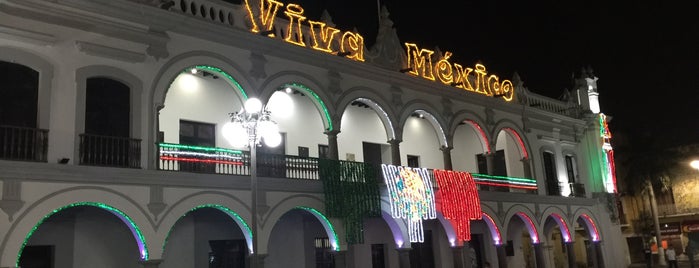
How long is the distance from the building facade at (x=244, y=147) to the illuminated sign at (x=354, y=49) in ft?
0.23

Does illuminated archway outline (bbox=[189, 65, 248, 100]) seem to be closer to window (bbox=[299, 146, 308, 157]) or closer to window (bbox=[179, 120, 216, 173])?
window (bbox=[179, 120, 216, 173])

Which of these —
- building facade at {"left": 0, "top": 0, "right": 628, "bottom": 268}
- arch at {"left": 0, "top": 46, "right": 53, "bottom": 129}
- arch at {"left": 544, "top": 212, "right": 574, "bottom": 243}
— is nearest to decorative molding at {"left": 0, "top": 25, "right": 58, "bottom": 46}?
building facade at {"left": 0, "top": 0, "right": 628, "bottom": 268}

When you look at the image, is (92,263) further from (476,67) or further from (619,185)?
(619,185)

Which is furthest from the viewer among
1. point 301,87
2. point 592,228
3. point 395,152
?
point 592,228

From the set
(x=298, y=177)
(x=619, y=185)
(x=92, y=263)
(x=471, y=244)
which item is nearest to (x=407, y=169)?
(x=298, y=177)

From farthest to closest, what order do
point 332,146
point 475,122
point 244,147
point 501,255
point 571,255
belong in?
point 571,255 → point 475,122 → point 501,255 → point 332,146 → point 244,147

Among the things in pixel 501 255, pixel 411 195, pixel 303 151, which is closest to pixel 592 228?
pixel 501 255

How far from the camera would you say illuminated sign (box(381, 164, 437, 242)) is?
19703 mm

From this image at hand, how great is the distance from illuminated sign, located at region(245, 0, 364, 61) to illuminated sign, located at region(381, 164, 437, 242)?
14.1ft

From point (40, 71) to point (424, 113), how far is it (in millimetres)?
13784

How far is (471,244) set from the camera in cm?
2698

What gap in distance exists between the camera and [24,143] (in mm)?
13539

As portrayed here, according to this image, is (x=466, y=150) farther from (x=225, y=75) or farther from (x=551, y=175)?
(x=225, y=75)

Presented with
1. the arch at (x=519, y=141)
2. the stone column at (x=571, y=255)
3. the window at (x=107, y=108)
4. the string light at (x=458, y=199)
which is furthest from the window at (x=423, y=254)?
the window at (x=107, y=108)
